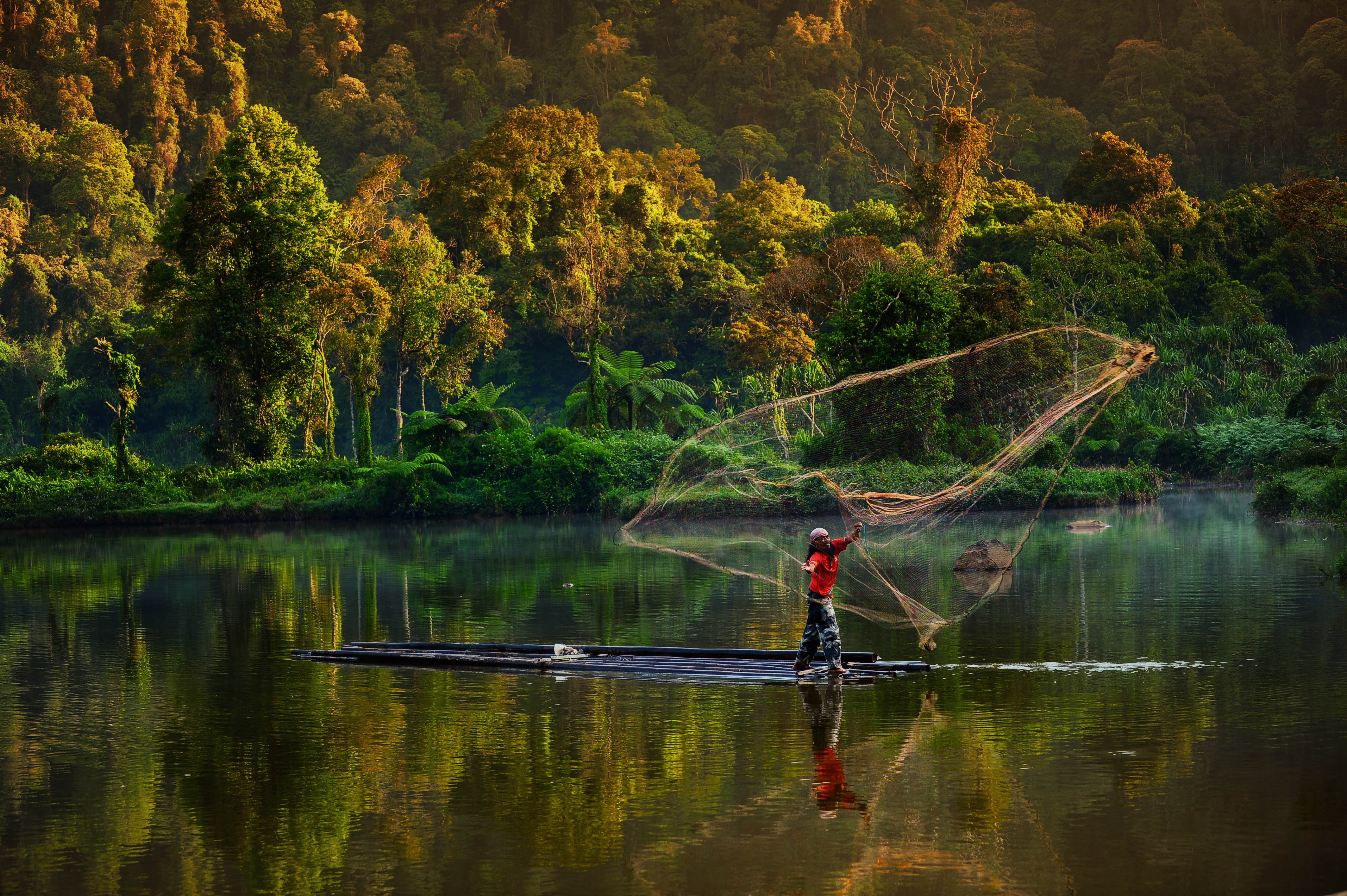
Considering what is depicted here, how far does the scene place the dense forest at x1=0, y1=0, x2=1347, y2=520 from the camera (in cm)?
5034

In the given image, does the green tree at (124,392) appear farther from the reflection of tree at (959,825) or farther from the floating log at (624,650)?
the reflection of tree at (959,825)

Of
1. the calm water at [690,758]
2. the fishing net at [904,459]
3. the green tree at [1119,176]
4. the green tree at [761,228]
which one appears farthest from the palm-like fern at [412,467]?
the green tree at [1119,176]

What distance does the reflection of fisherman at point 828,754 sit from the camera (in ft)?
32.3

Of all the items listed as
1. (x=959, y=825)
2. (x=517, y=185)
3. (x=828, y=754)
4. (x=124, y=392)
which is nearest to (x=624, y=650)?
(x=828, y=754)

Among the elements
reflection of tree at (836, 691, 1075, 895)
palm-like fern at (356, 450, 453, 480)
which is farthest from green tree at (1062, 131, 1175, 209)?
reflection of tree at (836, 691, 1075, 895)

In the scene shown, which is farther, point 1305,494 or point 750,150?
point 750,150

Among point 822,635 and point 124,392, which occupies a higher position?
point 124,392

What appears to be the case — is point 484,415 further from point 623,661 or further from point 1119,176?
point 1119,176

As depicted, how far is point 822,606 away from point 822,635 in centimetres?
33

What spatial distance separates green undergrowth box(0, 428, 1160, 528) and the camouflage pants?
30712 millimetres

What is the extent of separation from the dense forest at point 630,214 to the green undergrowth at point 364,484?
0.84m

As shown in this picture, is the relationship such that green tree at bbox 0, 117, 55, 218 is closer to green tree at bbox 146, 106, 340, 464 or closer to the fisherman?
green tree at bbox 146, 106, 340, 464

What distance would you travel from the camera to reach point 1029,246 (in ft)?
220

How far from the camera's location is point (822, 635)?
47.0ft
